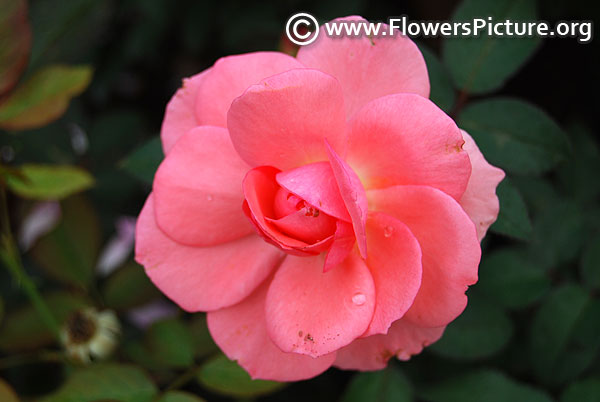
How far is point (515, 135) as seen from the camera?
31.1 inches

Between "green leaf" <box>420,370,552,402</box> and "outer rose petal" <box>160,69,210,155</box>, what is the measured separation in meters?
0.55

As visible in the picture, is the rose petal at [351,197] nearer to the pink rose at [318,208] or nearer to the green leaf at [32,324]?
the pink rose at [318,208]

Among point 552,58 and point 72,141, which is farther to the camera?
point 72,141

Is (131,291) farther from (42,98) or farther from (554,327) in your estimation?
(554,327)

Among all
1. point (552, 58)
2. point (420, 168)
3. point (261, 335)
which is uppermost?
point (420, 168)

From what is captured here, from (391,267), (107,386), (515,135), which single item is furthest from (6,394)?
(515,135)

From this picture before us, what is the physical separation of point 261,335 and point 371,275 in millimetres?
154

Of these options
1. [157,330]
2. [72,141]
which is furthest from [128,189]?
[157,330]

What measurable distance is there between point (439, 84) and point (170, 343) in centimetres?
60

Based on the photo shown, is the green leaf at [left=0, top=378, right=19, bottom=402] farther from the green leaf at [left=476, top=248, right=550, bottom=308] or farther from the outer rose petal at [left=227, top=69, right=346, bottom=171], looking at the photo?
the green leaf at [left=476, top=248, right=550, bottom=308]

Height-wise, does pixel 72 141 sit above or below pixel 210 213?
below

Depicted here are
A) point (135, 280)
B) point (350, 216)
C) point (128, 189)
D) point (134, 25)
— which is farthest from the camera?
point (134, 25)

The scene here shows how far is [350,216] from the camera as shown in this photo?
0.56 meters

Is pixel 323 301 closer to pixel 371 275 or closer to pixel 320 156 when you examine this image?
pixel 371 275
